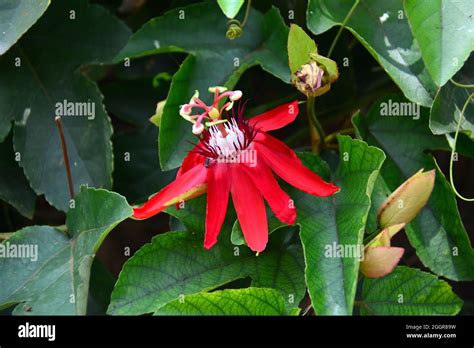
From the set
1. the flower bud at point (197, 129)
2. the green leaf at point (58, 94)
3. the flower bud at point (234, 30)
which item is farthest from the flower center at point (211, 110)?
the green leaf at point (58, 94)

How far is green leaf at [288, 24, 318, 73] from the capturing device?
3.89 ft

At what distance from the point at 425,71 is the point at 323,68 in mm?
160

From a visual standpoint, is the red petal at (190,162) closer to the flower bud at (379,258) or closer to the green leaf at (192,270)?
the green leaf at (192,270)

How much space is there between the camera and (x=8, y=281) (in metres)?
1.25

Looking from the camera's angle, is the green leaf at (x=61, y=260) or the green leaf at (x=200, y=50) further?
the green leaf at (x=200, y=50)

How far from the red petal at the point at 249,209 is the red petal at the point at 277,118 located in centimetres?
9

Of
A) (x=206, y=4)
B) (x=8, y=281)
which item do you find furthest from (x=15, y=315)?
(x=206, y=4)

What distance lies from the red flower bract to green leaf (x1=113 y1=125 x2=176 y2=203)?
0.81 feet

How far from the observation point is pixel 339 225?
1151 millimetres

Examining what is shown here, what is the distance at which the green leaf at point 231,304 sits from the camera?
3.66 ft

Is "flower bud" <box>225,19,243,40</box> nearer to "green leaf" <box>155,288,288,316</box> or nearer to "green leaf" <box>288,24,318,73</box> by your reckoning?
"green leaf" <box>288,24,318,73</box>

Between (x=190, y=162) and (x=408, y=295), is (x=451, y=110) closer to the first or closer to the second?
(x=408, y=295)

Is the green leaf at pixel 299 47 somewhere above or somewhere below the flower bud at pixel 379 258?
above

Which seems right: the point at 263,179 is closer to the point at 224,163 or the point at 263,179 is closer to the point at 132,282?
the point at 224,163
